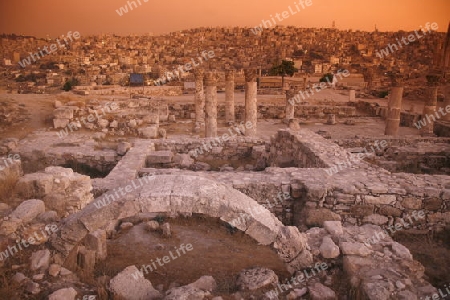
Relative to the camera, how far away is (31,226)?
4.25 metres

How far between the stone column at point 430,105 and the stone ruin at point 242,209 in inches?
202

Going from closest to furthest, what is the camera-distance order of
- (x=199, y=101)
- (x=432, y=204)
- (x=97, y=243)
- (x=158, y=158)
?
(x=97, y=243) → (x=432, y=204) → (x=158, y=158) → (x=199, y=101)

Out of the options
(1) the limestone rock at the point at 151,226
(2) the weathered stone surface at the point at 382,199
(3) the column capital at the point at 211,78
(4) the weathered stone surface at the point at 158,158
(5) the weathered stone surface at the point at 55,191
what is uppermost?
(3) the column capital at the point at 211,78

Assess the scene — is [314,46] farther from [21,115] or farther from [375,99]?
[21,115]

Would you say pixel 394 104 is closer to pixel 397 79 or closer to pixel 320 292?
pixel 397 79

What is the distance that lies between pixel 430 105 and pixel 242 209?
16193mm

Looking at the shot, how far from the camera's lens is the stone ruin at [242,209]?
12.8ft

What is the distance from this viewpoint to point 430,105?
53.3ft

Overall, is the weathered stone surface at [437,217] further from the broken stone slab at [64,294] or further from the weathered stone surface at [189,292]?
the broken stone slab at [64,294]

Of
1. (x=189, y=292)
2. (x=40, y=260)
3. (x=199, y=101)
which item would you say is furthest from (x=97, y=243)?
(x=199, y=101)

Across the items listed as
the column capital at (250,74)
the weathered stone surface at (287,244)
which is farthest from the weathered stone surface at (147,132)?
the weathered stone surface at (287,244)

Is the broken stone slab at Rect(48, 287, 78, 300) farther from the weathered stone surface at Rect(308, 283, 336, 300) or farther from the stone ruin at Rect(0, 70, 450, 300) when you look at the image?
the weathered stone surface at Rect(308, 283, 336, 300)

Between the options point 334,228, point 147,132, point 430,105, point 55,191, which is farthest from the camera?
point 430,105

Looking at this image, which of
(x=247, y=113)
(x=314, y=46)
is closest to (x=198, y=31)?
(x=314, y=46)
